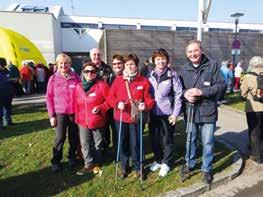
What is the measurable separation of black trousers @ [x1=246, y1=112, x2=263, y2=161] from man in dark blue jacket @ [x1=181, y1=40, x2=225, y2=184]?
4.59 ft

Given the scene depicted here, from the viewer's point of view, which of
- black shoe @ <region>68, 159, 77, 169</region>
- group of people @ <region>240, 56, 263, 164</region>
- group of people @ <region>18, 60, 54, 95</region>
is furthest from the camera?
group of people @ <region>18, 60, 54, 95</region>

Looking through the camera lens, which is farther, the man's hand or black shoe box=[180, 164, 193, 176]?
black shoe box=[180, 164, 193, 176]

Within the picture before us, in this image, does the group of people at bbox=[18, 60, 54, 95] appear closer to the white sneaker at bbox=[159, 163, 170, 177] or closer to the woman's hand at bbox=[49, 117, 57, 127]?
the woman's hand at bbox=[49, 117, 57, 127]

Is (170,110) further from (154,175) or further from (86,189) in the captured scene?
(86,189)

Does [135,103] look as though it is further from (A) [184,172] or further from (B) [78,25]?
(B) [78,25]

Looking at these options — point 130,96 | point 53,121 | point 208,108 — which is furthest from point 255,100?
point 53,121

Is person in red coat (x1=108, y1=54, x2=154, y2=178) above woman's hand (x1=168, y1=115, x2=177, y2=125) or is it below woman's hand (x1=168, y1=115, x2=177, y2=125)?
above

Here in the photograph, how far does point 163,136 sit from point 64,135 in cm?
160

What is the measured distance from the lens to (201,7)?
7949 mm

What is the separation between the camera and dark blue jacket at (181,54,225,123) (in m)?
4.50

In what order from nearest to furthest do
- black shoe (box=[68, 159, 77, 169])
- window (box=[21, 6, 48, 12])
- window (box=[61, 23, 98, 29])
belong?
black shoe (box=[68, 159, 77, 169])
window (box=[21, 6, 48, 12])
window (box=[61, 23, 98, 29])

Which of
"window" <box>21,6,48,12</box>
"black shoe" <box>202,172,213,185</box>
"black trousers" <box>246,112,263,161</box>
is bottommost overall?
"black shoe" <box>202,172,213,185</box>

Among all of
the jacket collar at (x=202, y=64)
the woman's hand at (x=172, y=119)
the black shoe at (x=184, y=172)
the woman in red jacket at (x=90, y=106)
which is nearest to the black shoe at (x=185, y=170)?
the black shoe at (x=184, y=172)

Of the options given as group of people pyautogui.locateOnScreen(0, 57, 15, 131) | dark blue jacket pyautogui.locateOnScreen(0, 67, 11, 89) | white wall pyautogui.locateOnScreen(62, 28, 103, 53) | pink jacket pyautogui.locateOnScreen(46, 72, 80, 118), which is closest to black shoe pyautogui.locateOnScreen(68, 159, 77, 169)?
pink jacket pyautogui.locateOnScreen(46, 72, 80, 118)
